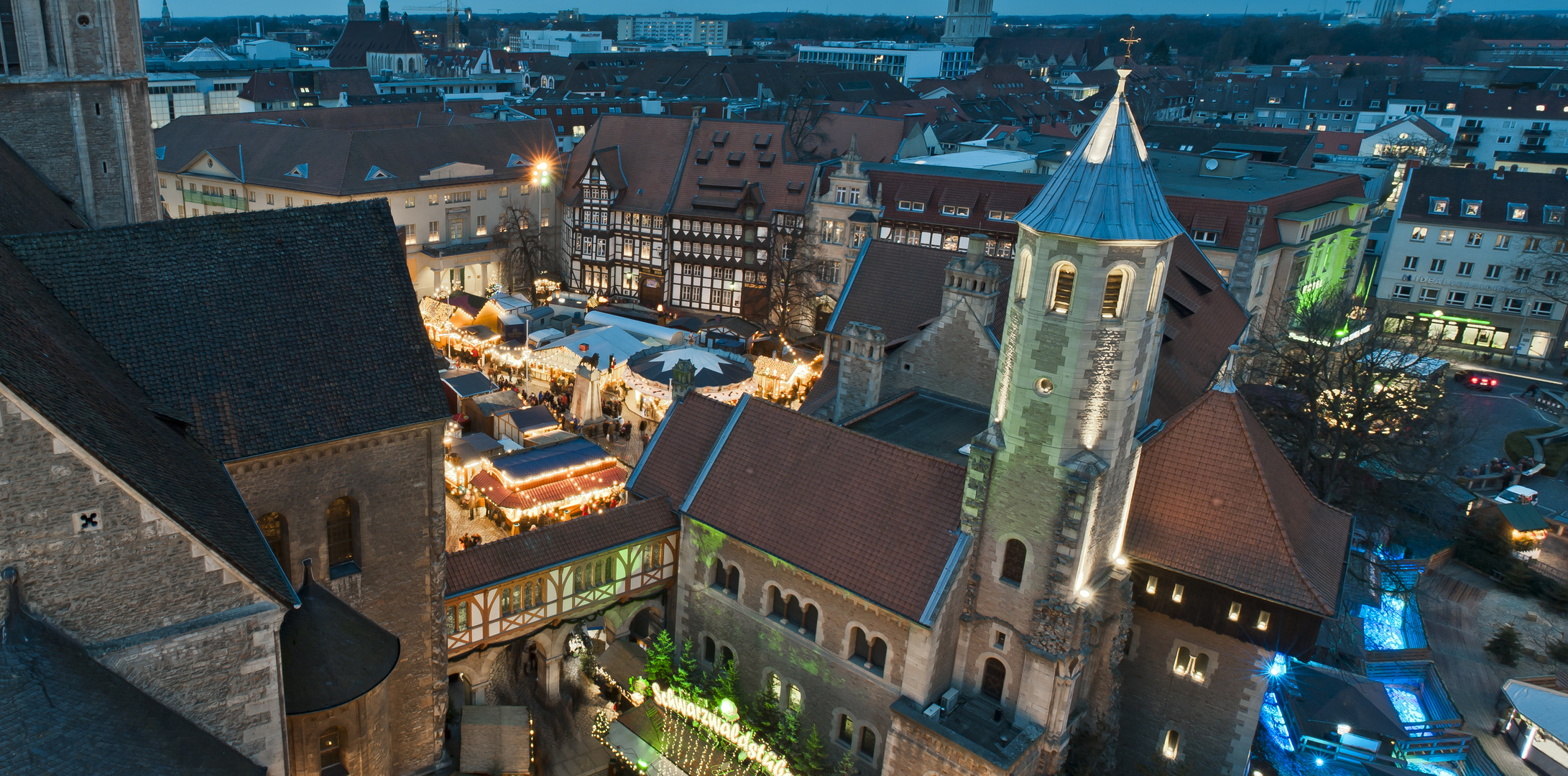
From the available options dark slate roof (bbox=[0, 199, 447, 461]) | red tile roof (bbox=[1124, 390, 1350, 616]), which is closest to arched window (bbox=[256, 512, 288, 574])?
dark slate roof (bbox=[0, 199, 447, 461])

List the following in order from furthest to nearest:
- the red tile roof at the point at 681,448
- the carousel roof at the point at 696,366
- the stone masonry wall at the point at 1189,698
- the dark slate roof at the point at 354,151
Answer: the dark slate roof at the point at 354,151, the carousel roof at the point at 696,366, the red tile roof at the point at 681,448, the stone masonry wall at the point at 1189,698

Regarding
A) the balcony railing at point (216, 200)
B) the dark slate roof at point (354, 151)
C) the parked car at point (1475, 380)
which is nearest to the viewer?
the parked car at point (1475, 380)

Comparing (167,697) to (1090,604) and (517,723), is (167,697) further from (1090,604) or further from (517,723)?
(1090,604)

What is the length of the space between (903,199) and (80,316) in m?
49.7

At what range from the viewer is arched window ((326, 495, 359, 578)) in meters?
21.1

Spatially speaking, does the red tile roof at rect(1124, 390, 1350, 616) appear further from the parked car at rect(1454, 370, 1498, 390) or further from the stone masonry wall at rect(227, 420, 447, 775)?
the parked car at rect(1454, 370, 1498, 390)

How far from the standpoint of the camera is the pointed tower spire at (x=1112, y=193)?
67.5 feet

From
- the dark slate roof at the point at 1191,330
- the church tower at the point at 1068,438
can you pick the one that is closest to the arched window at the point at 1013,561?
the church tower at the point at 1068,438

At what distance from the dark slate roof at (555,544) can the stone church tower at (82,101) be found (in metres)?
15.1

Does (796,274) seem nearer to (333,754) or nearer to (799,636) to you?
(799,636)

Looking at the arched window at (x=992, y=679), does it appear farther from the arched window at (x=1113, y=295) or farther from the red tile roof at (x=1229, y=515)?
the arched window at (x=1113, y=295)

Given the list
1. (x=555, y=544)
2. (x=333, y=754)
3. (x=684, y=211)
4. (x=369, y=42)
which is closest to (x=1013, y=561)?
(x=555, y=544)

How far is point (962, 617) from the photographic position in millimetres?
23938

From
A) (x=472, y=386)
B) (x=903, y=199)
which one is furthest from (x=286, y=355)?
(x=903, y=199)
